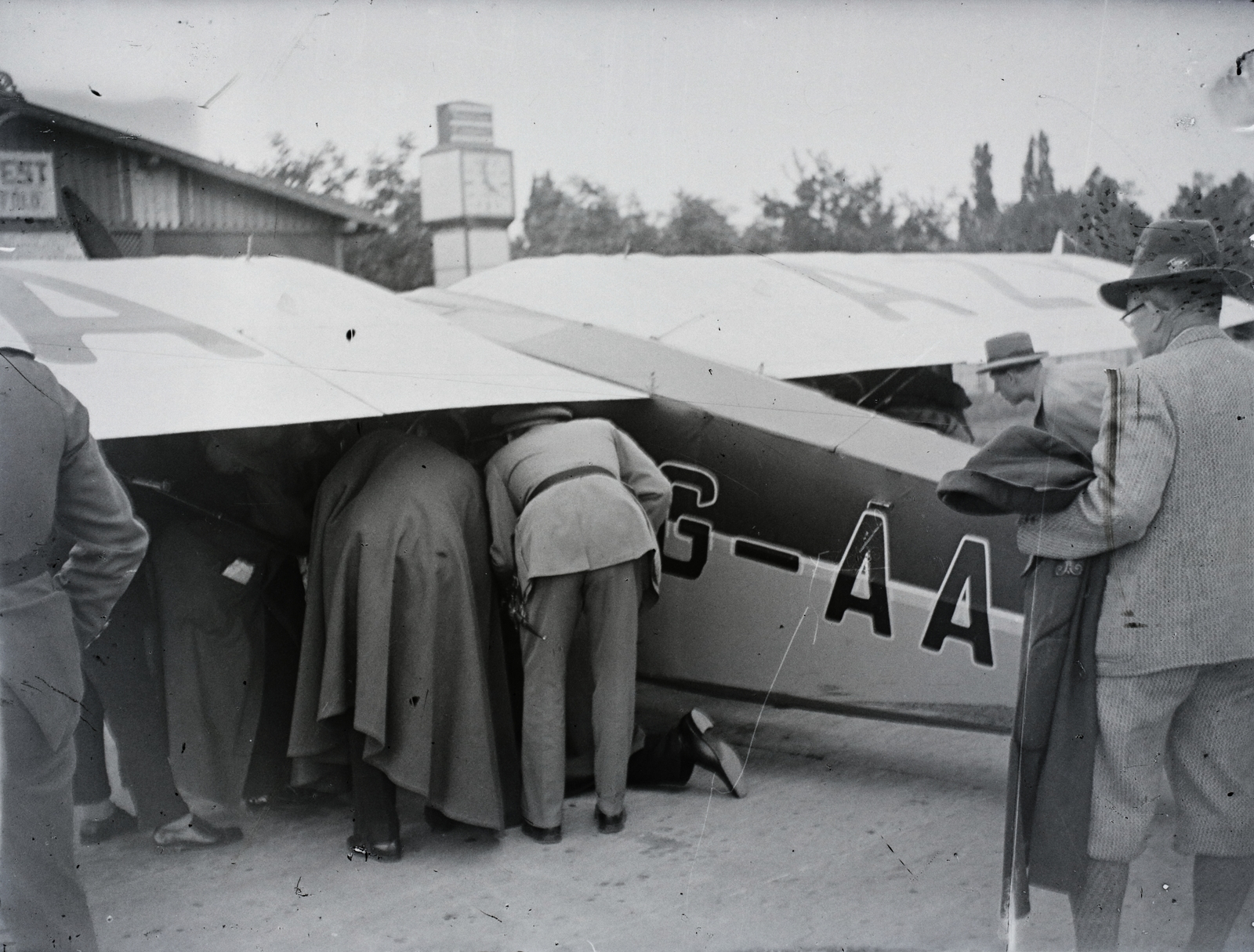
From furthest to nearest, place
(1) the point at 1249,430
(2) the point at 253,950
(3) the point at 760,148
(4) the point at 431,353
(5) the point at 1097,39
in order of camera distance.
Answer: (4) the point at 431,353 → (3) the point at 760,148 → (5) the point at 1097,39 → (2) the point at 253,950 → (1) the point at 1249,430

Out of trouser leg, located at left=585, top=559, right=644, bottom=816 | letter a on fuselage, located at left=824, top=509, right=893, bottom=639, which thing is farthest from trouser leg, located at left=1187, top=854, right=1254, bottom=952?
trouser leg, located at left=585, top=559, right=644, bottom=816

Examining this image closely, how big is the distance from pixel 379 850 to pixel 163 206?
7.16 feet

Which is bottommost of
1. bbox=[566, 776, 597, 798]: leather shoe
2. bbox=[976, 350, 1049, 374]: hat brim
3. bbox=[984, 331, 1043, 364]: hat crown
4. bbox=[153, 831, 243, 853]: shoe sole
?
bbox=[566, 776, 597, 798]: leather shoe

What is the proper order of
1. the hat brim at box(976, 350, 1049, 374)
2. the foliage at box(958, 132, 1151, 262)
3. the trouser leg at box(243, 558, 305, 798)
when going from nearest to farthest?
the foliage at box(958, 132, 1151, 262), the trouser leg at box(243, 558, 305, 798), the hat brim at box(976, 350, 1049, 374)

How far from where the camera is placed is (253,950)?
10.4 ft

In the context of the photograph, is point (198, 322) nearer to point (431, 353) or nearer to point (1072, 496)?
point (431, 353)

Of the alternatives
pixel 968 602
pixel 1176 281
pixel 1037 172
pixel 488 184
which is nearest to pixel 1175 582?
pixel 1176 281

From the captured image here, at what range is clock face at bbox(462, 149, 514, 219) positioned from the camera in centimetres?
367

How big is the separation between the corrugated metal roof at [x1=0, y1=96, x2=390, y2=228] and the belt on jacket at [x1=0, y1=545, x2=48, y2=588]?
3.91 ft

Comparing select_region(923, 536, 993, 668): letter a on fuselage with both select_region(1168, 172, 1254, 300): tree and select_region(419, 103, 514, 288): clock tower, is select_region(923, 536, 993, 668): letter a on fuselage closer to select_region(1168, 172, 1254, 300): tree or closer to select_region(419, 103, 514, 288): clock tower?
select_region(1168, 172, 1254, 300): tree

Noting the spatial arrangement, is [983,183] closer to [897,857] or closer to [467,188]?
[467,188]

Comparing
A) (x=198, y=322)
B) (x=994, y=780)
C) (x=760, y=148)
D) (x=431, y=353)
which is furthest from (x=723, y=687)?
(x=198, y=322)

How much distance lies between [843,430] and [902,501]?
1.21ft

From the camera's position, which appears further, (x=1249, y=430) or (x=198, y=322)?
(x=198, y=322)
